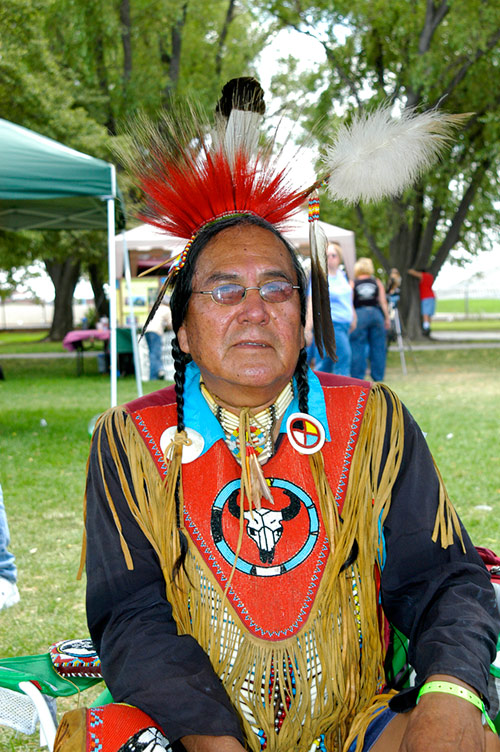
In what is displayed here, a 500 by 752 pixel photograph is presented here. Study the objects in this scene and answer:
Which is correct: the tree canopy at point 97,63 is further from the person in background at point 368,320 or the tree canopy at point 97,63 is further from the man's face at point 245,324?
the man's face at point 245,324

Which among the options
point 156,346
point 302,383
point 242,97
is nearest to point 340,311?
point 156,346

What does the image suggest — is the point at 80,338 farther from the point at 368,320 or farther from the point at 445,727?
the point at 445,727

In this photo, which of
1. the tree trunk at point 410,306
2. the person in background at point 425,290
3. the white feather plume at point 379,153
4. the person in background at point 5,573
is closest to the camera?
the white feather plume at point 379,153

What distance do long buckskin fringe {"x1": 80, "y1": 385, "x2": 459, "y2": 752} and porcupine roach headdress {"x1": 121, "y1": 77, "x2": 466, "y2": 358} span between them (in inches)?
17.8

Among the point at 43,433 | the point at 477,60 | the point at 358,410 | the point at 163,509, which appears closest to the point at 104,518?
the point at 163,509

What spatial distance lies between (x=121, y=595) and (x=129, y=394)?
8.78m

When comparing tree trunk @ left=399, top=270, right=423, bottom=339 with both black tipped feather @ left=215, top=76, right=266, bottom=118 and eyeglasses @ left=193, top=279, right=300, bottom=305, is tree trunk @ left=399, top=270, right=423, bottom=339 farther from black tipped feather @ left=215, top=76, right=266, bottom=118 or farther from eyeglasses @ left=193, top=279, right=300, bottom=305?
eyeglasses @ left=193, top=279, right=300, bottom=305

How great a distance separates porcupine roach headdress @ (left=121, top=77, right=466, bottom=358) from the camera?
1899 mm

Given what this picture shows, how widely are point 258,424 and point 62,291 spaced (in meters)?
24.7

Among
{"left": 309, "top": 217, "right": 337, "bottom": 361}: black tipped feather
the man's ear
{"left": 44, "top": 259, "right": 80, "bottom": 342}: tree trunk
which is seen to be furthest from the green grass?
the man's ear

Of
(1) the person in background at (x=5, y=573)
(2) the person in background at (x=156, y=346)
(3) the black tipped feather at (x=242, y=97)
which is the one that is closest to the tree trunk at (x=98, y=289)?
(2) the person in background at (x=156, y=346)

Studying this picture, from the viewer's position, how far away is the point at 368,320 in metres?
9.45

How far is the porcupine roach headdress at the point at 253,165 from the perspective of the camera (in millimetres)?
1899

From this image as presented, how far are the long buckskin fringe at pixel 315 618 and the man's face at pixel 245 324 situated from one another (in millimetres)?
236
